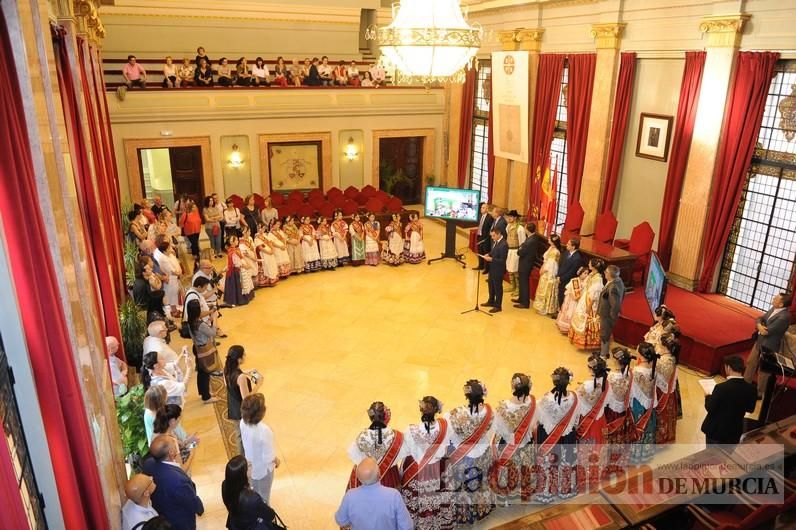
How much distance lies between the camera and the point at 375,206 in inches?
557

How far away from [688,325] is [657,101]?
14.5 feet

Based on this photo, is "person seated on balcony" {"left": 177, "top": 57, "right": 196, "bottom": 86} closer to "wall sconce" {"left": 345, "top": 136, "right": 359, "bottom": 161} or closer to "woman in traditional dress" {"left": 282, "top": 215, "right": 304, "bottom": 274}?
"wall sconce" {"left": 345, "top": 136, "right": 359, "bottom": 161}

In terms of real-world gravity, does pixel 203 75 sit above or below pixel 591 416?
above

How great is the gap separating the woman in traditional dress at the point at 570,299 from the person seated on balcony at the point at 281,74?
9.90m

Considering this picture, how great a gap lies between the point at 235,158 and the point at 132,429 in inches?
442

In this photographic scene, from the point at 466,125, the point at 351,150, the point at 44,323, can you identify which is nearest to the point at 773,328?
the point at 44,323

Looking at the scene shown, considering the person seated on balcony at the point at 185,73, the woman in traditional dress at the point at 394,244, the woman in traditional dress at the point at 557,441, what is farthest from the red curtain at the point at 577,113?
the person seated on balcony at the point at 185,73

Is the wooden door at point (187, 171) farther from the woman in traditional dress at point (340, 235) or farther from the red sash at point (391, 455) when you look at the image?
the red sash at point (391, 455)

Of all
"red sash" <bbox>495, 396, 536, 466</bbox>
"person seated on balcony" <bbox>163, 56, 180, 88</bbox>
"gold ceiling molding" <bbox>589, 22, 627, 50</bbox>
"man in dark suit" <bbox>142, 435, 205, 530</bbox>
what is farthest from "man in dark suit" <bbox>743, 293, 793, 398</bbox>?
"person seated on balcony" <bbox>163, 56, 180, 88</bbox>

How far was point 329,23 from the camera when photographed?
60.1 feet

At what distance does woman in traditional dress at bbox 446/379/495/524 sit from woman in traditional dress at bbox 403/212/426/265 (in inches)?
303

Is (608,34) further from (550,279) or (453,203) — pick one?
(550,279)

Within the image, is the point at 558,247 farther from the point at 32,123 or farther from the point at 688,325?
the point at 32,123

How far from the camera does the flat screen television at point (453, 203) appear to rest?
12445 millimetres
